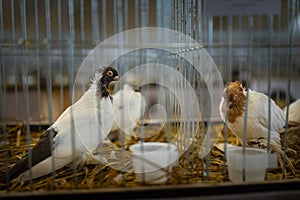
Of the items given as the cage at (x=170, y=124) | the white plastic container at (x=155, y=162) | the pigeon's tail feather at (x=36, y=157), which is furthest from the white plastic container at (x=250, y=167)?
the pigeon's tail feather at (x=36, y=157)

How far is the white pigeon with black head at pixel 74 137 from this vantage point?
104 cm

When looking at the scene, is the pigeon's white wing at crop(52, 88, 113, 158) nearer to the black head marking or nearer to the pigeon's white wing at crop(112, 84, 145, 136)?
the black head marking

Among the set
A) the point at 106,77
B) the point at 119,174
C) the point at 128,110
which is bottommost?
the point at 119,174

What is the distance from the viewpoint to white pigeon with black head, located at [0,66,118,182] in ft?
3.42

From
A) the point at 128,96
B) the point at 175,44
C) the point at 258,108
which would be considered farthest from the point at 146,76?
the point at 258,108

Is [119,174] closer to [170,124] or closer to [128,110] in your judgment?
[170,124]

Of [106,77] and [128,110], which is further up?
[106,77]

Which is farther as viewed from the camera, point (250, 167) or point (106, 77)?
point (106, 77)

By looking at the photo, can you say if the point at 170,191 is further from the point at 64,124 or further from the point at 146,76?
the point at 146,76

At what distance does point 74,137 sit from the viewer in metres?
1.09

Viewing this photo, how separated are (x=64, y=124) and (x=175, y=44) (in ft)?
1.81

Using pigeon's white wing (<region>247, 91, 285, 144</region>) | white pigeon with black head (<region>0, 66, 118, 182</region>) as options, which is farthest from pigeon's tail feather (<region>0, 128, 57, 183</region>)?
pigeon's white wing (<region>247, 91, 285, 144</region>)

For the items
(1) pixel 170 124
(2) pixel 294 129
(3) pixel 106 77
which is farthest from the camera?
(2) pixel 294 129

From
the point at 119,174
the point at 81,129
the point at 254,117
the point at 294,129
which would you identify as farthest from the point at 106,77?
the point at 294,129
